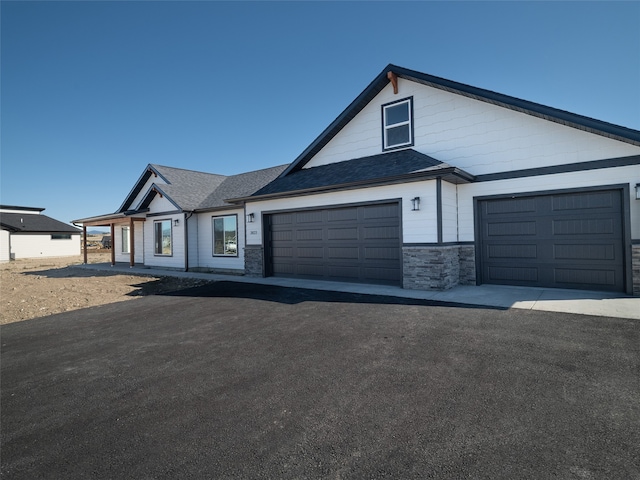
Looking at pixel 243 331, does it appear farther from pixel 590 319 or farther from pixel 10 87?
pixel 10 87

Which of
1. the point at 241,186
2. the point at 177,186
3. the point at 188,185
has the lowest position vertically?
the point at 241,186

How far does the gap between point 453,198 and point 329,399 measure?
8357 millimetres

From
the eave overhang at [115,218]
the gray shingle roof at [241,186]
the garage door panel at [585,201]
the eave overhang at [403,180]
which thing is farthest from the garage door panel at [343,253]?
the eave overhang at [115,218]

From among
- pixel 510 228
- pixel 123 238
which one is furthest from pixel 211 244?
pixel 510 228

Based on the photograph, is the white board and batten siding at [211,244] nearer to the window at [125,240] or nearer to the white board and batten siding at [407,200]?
the white board and batten siding at [407,200]

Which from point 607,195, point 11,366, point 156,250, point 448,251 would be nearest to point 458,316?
point 448,251

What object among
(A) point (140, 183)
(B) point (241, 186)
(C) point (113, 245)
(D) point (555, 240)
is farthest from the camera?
(C) point (113, 245)

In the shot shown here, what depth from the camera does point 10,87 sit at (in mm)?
11875

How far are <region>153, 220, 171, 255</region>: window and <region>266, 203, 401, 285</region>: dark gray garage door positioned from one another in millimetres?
7305

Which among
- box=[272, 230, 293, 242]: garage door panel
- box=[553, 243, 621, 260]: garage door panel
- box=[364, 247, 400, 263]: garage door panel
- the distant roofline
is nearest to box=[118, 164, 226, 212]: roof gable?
box=[272, 230, 293, 242]: garage door panel

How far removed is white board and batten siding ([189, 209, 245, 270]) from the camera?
14.8m

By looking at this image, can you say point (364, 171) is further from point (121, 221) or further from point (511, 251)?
point (121, 221)

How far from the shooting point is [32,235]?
30234 mm

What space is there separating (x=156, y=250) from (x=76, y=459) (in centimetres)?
1696
